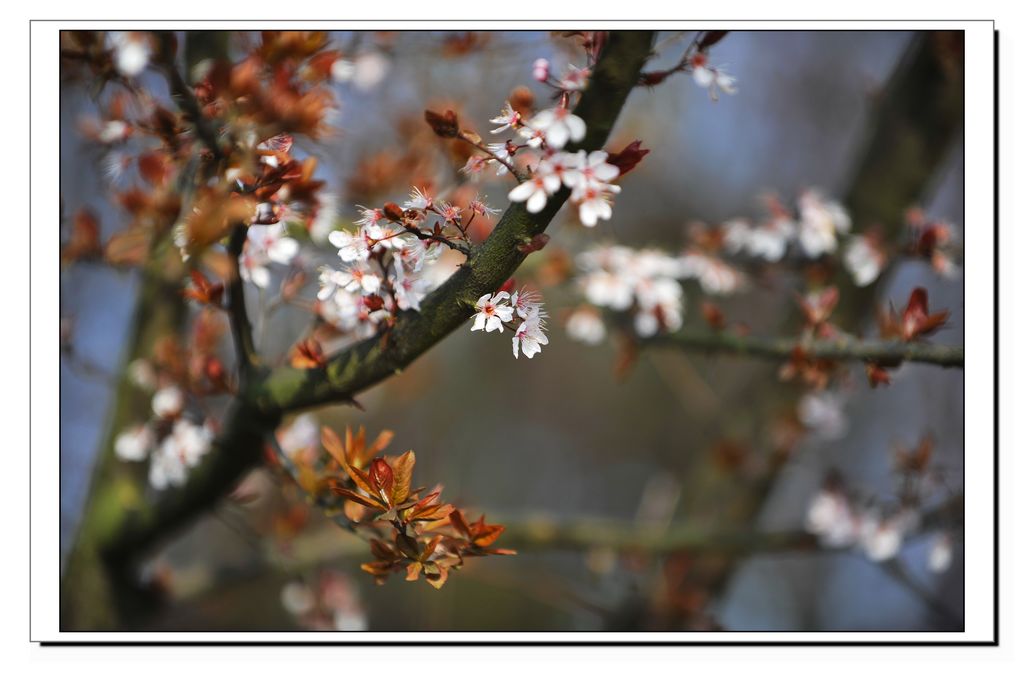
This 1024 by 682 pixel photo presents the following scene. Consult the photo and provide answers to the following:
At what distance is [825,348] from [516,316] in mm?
700

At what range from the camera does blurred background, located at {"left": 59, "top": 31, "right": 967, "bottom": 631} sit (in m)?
2.02

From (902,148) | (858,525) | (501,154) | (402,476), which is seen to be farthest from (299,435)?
(902,148)

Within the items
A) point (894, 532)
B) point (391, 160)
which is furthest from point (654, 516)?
point (391, 160)

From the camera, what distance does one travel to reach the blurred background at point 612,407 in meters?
2.02

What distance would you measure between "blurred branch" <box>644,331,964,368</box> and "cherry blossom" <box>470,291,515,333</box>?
707 millimetres

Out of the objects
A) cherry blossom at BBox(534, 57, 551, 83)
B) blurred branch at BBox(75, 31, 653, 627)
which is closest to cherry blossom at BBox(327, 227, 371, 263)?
blurred branch at BBox(75, 31, 653, 627)

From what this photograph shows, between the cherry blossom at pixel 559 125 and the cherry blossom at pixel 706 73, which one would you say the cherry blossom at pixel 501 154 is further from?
the cherry blossom at pixel 706 73

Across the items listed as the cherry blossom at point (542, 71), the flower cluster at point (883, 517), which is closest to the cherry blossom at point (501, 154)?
the cherry blossom at point (542, 71)

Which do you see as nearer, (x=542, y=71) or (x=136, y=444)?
(x=542, y=71)

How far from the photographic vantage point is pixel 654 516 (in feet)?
9.34

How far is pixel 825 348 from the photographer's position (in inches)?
55.6

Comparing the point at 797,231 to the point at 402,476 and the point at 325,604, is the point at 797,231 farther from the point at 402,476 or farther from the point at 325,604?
the point at 325,604
